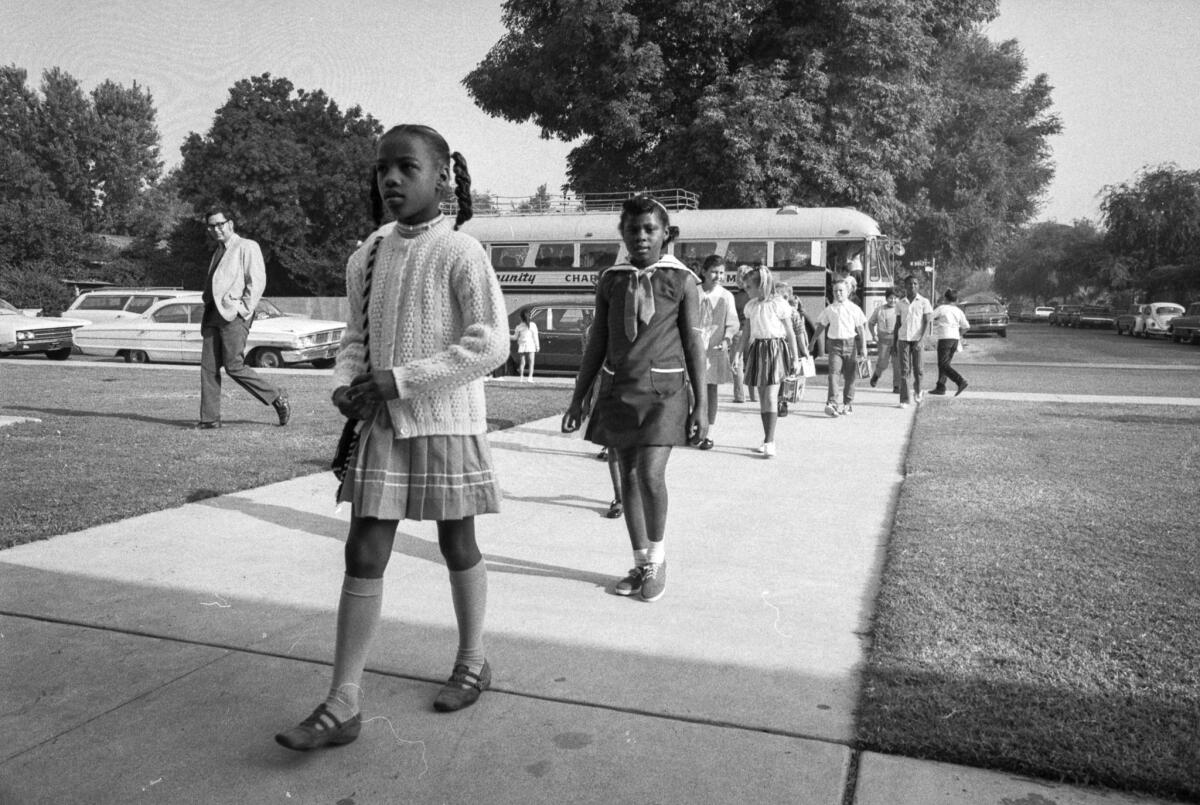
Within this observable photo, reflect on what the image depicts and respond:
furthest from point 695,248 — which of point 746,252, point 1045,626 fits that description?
point 1045,626

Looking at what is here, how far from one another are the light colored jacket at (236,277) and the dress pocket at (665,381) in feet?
16.9

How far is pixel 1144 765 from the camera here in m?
2.68

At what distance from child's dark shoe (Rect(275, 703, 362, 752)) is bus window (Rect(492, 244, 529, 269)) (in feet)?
69.1

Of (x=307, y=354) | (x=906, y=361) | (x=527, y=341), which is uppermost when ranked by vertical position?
(x=906, y=361)

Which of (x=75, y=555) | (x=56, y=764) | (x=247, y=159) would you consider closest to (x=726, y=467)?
(x=75, y=555)

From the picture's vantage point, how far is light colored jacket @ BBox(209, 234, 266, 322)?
28.2ft

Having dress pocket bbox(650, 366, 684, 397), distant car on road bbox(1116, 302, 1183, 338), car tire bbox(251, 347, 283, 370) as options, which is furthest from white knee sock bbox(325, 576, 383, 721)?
distant car on road bbox(1116, 302, 1183, 338)

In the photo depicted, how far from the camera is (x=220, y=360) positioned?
8.88 meters

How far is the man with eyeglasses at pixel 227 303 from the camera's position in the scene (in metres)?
8.60

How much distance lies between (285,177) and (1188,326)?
36127 millimetres

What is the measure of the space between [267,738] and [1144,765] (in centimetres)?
241

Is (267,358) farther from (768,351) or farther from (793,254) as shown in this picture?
(768,351)

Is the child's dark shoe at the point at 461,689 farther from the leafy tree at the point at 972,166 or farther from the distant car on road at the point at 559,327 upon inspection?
the leafy tree at the point at 972,166

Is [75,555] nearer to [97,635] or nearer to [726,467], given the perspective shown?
[97,635]
